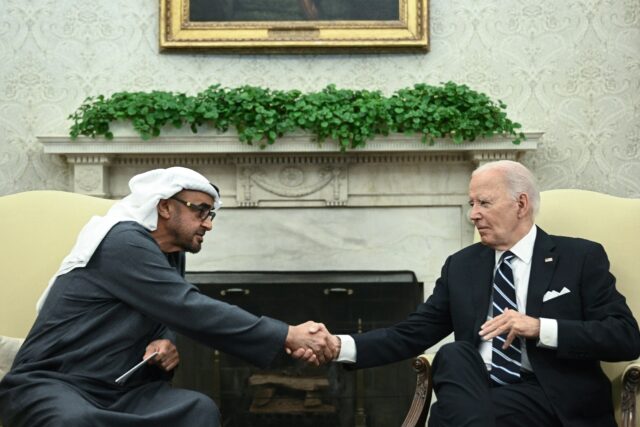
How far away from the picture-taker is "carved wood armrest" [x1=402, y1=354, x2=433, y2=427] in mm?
3279

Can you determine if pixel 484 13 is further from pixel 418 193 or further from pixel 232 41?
pixel 232 41

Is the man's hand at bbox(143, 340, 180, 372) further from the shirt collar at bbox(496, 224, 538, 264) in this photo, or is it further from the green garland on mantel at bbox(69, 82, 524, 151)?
the green garland on mantel at bbox(69, 82, 524, 151)

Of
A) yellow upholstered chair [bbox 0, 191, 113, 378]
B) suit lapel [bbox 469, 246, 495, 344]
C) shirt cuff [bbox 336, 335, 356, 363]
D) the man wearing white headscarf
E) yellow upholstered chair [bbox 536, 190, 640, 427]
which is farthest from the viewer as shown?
yellow upholstered chair [bbox 0, 191, 113, 378]

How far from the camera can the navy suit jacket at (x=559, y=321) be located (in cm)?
305

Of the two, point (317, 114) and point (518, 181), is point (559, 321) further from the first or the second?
point (317, 114)

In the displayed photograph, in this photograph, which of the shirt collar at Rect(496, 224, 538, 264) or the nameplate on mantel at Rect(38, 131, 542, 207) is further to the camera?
the nameplate on mantel at Rect(38, 131, 542, 207)

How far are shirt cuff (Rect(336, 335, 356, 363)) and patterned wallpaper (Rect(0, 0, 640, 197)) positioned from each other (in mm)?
2231

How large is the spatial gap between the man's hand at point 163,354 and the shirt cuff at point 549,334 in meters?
1.24

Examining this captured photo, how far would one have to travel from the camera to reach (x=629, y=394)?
10.2 feet

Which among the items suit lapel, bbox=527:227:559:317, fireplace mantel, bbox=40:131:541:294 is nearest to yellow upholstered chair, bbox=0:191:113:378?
fireplace mantel, bbox=40:131:541:294

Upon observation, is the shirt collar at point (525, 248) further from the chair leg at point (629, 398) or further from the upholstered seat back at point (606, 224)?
the chair leg at point (629, 398)

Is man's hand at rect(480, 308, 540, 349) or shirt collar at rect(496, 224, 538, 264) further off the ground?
shirt collar at rect(496, 224, 538, 264)

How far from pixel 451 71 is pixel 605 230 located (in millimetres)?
1911

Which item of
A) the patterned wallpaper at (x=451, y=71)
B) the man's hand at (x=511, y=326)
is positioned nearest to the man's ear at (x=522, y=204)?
the man's hand at (x=511, y=326)
